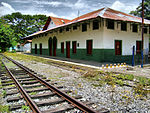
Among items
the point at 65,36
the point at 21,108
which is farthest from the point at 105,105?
the point at 65,36

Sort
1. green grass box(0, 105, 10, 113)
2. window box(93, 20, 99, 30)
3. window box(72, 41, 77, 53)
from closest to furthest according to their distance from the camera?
green grass box(0, 105, 10, 113)
window box(93, 20, 99, 30)
window box(72, 41, 77, 53)

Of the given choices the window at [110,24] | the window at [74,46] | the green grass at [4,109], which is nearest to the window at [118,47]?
the window at [110,24]

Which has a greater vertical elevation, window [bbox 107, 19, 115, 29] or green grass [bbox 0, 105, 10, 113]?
window [bbox 107, 19, 115, 29]

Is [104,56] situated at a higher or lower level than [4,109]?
higher

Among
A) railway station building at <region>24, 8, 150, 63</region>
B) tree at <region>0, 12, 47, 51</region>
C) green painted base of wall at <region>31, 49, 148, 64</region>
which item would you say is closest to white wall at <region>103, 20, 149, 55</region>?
railway station building at <region>24, 8, 150, 63</region>

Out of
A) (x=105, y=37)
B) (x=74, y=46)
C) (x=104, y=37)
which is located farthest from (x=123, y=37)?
(x=74, y=46)

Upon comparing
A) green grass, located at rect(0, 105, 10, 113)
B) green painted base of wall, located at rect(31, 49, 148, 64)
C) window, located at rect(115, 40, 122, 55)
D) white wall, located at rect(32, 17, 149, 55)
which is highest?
white wall, located at rect(32, 17, 149, 55)

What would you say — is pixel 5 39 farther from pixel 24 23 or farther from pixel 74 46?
pixel 74 46

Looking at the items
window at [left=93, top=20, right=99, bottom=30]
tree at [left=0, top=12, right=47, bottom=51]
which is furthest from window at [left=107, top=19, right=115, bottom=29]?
tree at [left=0, top=12, right=47, bottom=51]

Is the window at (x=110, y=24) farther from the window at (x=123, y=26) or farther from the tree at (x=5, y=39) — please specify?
the tree at (x=5, y=39)

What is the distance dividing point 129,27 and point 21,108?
634 inches

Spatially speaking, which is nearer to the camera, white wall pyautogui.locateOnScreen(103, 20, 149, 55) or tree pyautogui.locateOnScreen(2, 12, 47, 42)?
white wall pyautogui.locateOnScreen(103, 20, 149, 55)

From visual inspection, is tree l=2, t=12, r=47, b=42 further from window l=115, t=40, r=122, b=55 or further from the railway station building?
window l=115, t=40, r=122, b=55

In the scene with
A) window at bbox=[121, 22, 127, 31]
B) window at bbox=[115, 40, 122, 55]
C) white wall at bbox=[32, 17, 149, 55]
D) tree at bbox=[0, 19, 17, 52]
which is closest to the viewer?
white wall at bbox=[32, 17, 149, 55]
